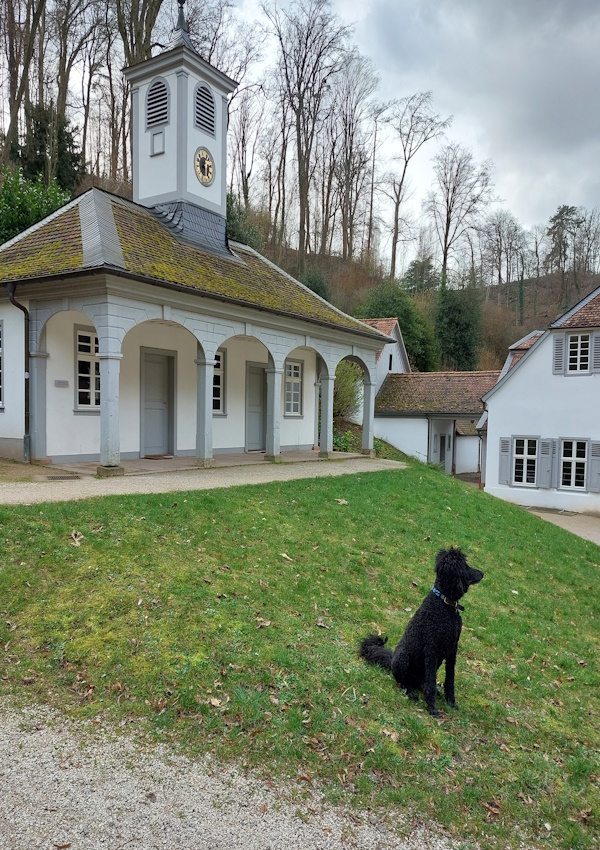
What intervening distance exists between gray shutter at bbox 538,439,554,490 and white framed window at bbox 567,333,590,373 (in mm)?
2723

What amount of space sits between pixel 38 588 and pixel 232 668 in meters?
2.16

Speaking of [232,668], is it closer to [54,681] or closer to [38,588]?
[54,681]

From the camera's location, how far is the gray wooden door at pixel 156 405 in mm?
14164

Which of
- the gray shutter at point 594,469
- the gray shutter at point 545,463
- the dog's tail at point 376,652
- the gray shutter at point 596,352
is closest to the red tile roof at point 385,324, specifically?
the gray shutter at point 545,463

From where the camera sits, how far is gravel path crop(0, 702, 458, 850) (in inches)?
122

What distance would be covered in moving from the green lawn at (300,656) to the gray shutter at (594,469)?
12847 millimetres

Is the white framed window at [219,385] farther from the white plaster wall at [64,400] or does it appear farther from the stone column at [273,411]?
the white plaster wall at [64,400]

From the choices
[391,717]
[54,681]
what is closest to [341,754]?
[391,717]

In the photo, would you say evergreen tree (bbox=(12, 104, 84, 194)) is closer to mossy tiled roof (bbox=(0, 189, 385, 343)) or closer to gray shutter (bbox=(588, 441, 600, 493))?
mossy tiled roof (bbox=(0, 189, 385, 343))

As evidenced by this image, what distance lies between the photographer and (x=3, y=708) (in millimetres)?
4141

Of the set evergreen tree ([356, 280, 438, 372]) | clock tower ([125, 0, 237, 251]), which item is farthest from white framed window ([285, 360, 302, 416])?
evergreen tree ([356, 280, 438, 372])

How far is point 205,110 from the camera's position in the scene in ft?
50.7

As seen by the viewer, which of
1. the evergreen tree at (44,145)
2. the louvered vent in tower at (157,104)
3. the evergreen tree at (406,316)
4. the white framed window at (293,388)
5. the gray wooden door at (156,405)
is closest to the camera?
the gray wooden door at (156,405)

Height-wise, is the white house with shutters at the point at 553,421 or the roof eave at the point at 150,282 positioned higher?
the roof eave at the point at 150,282
